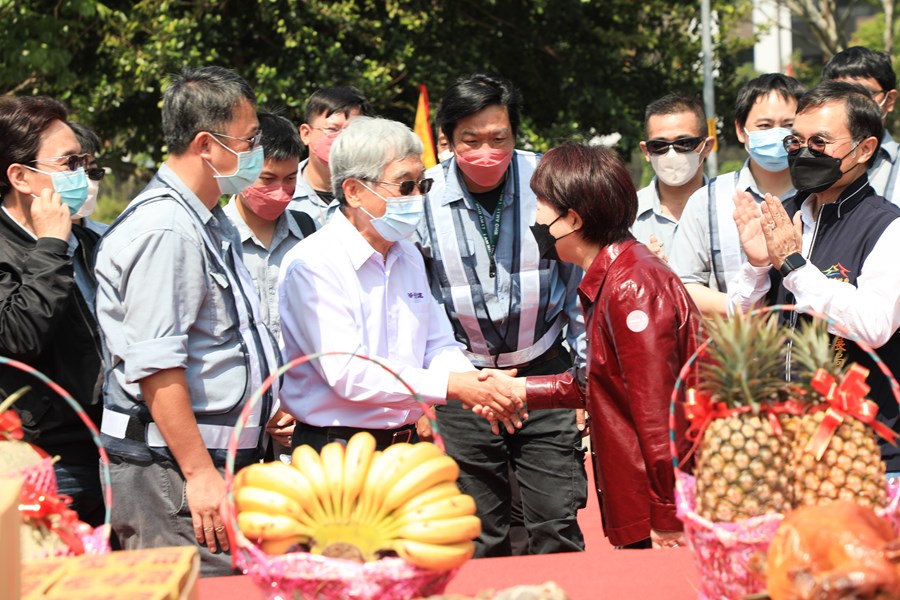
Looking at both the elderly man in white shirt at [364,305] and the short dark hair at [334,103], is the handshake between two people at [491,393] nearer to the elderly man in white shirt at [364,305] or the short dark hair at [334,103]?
the elderly man in white shirt at [364,305]

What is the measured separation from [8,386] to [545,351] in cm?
233

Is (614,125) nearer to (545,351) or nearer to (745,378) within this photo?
(545,351)

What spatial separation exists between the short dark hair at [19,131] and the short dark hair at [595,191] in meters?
1.91

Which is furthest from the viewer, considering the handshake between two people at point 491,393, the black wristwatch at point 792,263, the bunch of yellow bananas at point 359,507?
the handshake between two people at point 491,393

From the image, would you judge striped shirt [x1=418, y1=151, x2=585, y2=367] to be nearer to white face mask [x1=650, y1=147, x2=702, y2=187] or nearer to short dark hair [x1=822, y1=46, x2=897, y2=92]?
white face mask [x1=650, y1=147, x2=702, y2=187]

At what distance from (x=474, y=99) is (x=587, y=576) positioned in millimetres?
2793

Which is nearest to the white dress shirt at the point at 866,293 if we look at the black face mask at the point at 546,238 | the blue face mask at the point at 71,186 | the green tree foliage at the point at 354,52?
the black face mask at the point at 546,238

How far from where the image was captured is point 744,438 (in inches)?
86.9

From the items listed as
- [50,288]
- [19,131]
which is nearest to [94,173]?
[19,131]

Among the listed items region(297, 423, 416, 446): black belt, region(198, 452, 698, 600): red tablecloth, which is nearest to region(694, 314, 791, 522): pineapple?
region(198, 452, 698, 600): red tablecloth

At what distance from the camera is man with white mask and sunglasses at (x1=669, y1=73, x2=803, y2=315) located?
480 centimetres

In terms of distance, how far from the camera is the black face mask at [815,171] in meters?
3.59

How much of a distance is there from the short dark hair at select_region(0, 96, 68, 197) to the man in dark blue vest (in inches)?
103

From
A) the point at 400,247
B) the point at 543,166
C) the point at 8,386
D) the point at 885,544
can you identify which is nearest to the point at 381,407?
the point at 400,247
